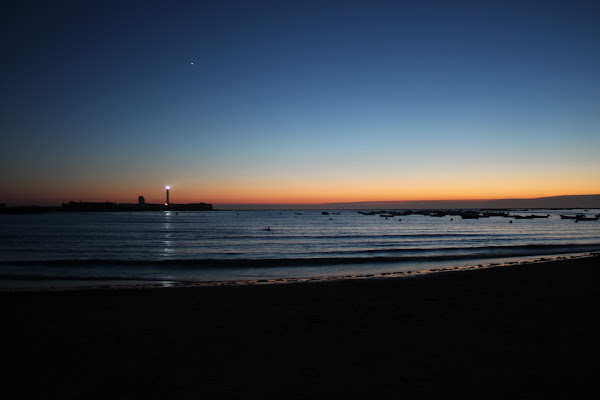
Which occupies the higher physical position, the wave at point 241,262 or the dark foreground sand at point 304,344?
the dark foreground sand at point 304,344

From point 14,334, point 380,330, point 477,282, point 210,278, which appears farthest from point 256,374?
point 210,278

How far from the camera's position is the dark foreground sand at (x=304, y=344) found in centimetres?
501

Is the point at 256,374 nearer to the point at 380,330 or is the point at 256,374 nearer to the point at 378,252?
the point at 380,330

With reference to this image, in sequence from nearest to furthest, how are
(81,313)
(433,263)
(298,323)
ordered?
(298,323)
(81,313)
(433,263)

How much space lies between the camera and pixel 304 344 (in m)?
6.70

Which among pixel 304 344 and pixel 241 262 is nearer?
pixel 304 344

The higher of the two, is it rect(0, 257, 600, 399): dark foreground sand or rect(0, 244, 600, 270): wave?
rect(0, 257, 600, 399): dark foreground sand

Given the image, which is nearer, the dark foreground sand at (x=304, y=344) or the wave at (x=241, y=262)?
the dark foreground sand at (x=304, y=344)

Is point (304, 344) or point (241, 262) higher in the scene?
point (304, 344)

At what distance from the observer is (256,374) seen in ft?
17.7

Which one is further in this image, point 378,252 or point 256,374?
point 378,252

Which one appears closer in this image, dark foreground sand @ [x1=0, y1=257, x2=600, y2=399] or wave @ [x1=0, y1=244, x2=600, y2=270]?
dark foreground sand @ [x1=0, y1=257, x2=600, y2=399]

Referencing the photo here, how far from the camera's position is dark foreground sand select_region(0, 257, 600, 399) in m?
5.01

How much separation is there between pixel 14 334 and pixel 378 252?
25538 millimetres
